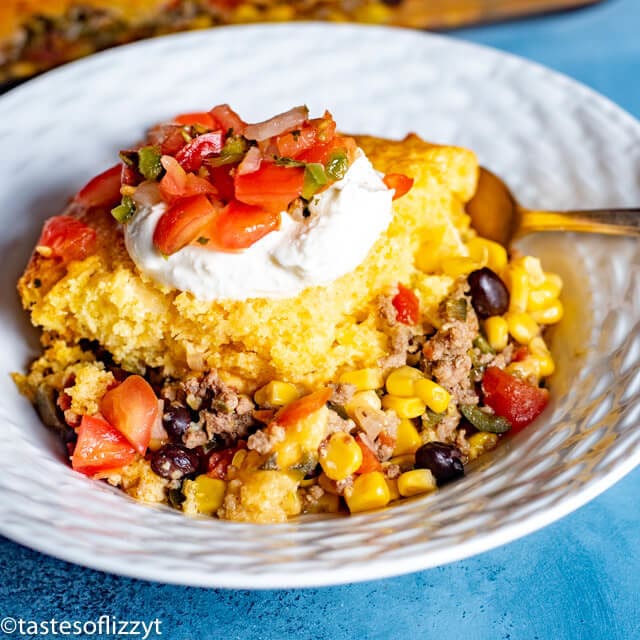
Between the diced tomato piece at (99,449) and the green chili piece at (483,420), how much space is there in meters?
1.66

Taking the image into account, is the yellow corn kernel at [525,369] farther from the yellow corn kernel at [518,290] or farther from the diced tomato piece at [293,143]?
the diced tomato piece at [293,143]

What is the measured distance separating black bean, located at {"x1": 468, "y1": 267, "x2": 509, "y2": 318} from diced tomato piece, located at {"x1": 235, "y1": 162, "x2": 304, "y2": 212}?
116 cm

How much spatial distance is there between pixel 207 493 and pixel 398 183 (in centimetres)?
191

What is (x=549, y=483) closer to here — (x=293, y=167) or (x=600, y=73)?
(x=293, y=167)

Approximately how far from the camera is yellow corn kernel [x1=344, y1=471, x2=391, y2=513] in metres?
3.95

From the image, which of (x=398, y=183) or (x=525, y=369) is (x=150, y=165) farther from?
(x=525, y=369)

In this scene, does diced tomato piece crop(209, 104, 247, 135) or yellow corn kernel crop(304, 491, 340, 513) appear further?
diced tomato piece crop(209, 104, 247, 135)

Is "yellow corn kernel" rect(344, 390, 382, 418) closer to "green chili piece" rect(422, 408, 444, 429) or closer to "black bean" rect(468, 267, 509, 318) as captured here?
"green chili piece" rect(422, 408, 444, 429)

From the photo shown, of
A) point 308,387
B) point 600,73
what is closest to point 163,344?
point 308,387

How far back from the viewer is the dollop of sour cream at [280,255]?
4.08m

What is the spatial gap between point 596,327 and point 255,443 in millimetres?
1987

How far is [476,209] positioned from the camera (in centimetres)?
544

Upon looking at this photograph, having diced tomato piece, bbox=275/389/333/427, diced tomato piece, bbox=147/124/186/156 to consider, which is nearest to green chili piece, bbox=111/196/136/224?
diced tomato piece, bbox=147/124/186/156

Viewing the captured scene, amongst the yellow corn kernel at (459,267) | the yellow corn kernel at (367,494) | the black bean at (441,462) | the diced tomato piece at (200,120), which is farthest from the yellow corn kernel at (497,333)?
the diced tomato piece at (200,120)
